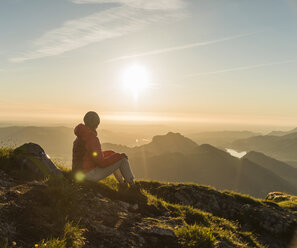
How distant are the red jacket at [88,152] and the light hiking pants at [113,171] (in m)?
0.24

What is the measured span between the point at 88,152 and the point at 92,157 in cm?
33

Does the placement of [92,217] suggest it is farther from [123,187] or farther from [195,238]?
[123,187]

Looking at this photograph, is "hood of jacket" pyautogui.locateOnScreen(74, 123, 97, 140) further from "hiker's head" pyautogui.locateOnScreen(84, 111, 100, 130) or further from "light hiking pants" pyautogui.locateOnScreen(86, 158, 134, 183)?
"light hiking pants" pyautogui.locateOnScreen(86, 158, 134, 183)

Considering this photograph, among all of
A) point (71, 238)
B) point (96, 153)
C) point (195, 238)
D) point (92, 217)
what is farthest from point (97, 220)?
point (195, 238)

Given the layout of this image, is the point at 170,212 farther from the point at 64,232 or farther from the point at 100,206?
the point at 64,232

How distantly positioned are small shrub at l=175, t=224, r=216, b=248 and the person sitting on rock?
4.40m

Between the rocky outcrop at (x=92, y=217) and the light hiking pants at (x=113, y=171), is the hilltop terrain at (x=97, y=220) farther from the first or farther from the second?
the light hiking pants at (x=113, y=171)

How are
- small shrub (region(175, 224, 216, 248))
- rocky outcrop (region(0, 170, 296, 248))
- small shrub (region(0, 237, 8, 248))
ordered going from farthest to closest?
1. small shrub (region(175, 224, 216, 248))
2. rocky outcrop (region(0, 170, 296, 248))
3. small shrub (region(0, 237, 8, 248))

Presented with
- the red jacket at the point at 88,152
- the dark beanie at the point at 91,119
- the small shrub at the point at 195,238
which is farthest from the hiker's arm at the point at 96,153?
the small shrub at the point at 195,238

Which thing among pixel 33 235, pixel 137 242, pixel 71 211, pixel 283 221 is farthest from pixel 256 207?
pixel 33 235

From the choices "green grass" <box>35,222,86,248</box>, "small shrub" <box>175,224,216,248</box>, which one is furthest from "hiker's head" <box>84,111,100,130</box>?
"small shrub" <box>175,224,216,248</box>

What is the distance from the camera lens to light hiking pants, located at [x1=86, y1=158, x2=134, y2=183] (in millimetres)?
10883

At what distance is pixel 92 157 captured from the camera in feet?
34.3

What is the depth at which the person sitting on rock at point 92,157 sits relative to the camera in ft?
33.7
